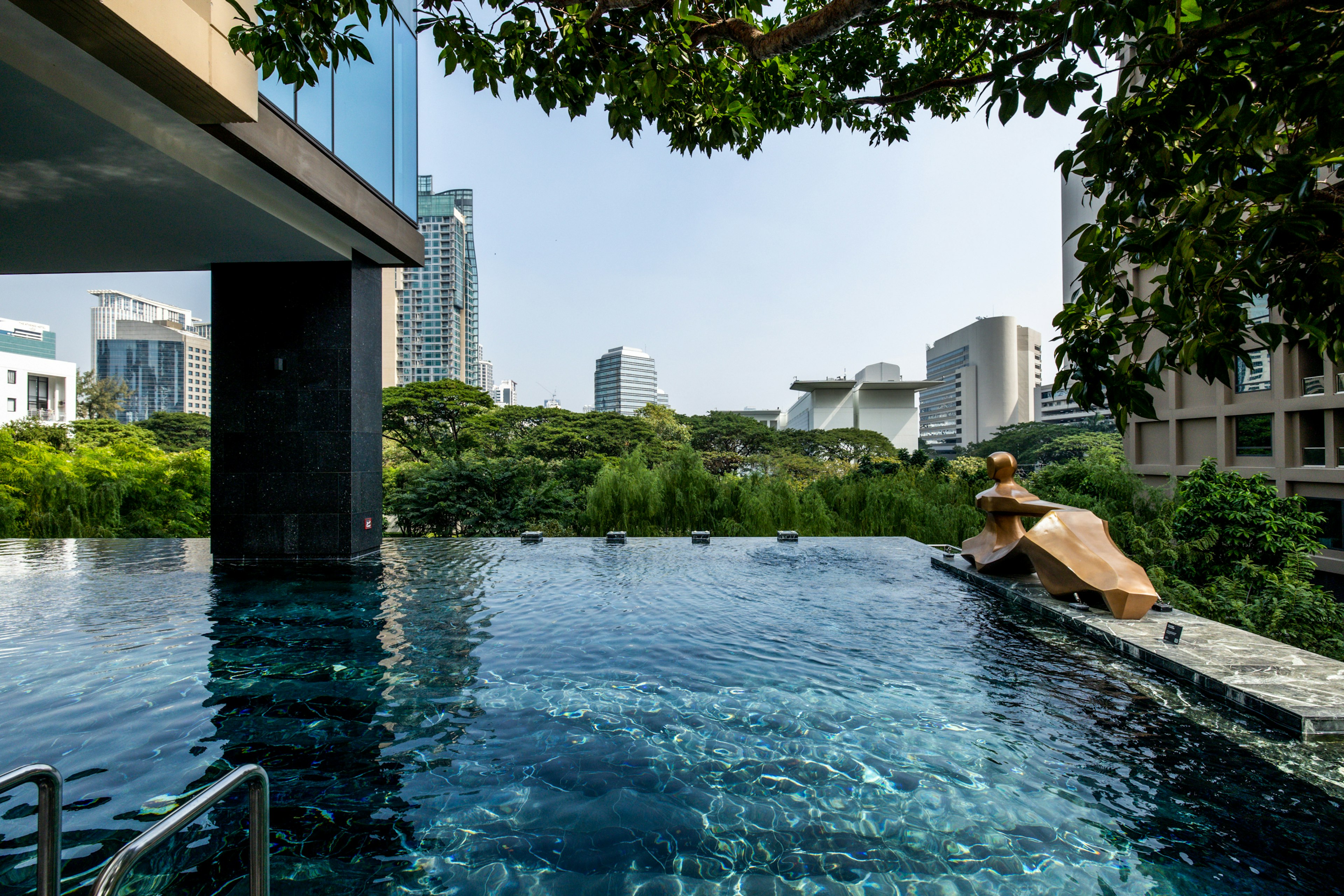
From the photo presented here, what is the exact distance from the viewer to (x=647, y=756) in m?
2.52

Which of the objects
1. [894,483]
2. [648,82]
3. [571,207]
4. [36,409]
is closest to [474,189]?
[36,409]

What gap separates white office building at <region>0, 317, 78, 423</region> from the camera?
93.4 feet

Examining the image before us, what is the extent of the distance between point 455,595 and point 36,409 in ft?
128

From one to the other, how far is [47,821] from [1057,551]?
559 centimetres

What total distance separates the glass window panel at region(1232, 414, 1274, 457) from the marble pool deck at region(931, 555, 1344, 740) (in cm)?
1425

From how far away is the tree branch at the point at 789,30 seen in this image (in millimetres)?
2898

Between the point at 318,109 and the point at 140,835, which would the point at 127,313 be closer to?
the point at 318,109

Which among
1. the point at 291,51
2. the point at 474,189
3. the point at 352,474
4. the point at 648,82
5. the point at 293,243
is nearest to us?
the point at 648,82

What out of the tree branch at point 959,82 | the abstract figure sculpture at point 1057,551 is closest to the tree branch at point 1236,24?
the tree branch at point 959,82

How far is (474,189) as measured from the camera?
72.1 meters

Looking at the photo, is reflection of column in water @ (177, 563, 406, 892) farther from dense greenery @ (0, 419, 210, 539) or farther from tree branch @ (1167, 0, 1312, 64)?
dense greenery @ (0, 419, 210, 539)

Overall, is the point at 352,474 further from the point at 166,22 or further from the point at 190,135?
the point at 166,22

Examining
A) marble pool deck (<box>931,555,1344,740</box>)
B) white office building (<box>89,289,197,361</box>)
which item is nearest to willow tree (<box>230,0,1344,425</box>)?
marble pool deck (<box>931,555,1344,740</box>)

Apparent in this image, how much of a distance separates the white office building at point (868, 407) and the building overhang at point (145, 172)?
26735 mm
